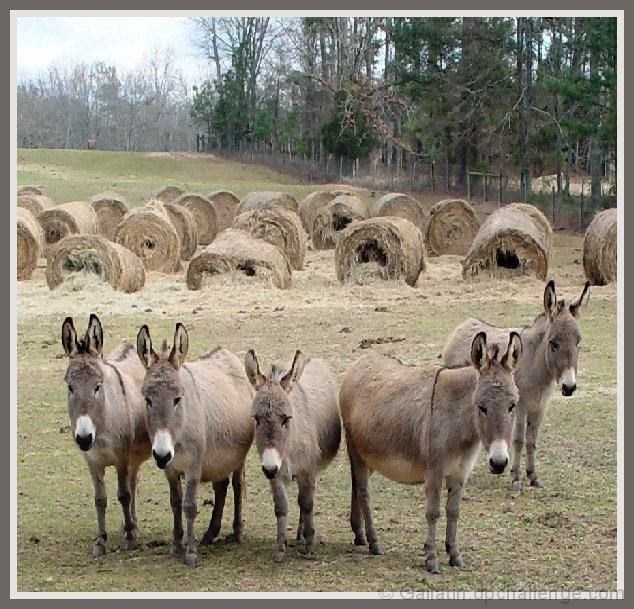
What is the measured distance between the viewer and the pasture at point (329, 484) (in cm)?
648

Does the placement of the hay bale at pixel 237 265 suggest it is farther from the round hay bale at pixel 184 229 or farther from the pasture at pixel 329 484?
the round hay bale at pixel 184 229

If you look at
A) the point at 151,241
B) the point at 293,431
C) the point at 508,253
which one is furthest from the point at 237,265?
the point at 293,431

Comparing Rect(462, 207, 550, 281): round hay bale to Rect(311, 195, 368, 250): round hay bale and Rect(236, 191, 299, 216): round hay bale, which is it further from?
Rect(236, 191, 299, 216): round hay bale

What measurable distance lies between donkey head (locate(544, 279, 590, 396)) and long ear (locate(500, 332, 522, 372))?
215 cm

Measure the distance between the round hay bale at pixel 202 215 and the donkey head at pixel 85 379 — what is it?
24.6 m

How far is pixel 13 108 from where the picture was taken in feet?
22.5

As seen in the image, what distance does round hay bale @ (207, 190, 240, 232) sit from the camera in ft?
114

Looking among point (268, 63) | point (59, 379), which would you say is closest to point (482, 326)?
point (59, 379)

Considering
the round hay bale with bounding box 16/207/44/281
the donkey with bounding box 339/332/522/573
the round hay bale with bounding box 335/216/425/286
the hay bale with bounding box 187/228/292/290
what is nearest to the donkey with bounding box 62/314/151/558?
the donkey with bounding box 339/332/522/573

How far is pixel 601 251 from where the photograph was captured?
1958 centimetres

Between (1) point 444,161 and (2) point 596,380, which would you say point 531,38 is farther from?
(2) point 596,380

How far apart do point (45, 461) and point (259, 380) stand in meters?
3.70

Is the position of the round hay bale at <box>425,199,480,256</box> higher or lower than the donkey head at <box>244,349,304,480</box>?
higher

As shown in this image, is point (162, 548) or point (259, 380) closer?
point (259, 380)
